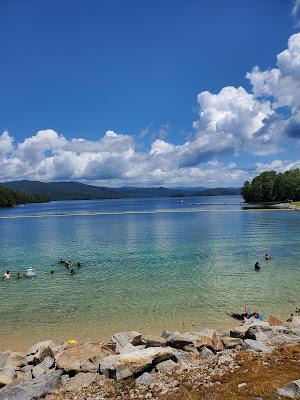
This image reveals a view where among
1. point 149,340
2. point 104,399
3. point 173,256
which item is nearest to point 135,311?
point 149,340

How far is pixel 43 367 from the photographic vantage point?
18781 millimetres

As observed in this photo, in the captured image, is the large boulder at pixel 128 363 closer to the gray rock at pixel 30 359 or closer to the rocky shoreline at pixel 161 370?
the rocky shoreline at pixel 161 370

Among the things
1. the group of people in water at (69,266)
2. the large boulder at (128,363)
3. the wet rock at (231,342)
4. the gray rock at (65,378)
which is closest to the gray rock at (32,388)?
the gray rock at (65,378)

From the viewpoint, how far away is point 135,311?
3416cm

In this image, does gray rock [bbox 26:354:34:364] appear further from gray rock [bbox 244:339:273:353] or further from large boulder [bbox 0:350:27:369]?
gray rock [bbox 244:339:273:353]

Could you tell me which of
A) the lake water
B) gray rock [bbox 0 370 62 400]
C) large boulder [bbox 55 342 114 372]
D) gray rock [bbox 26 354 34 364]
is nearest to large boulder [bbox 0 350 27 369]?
gray rock [bbox 26 354 34 364]

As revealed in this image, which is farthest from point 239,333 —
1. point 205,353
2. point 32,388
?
point 32,388

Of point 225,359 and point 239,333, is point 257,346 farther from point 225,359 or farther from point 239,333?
point 239,333

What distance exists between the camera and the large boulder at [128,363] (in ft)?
53.3

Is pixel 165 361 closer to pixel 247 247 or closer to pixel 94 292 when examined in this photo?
pixel 94 292

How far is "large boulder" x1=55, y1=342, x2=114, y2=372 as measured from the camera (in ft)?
57.5

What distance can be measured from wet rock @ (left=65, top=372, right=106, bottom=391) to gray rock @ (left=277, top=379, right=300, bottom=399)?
7.74m

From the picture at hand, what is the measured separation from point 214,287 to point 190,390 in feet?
90.0

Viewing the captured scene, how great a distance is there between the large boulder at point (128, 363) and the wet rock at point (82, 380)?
40 centimetres
